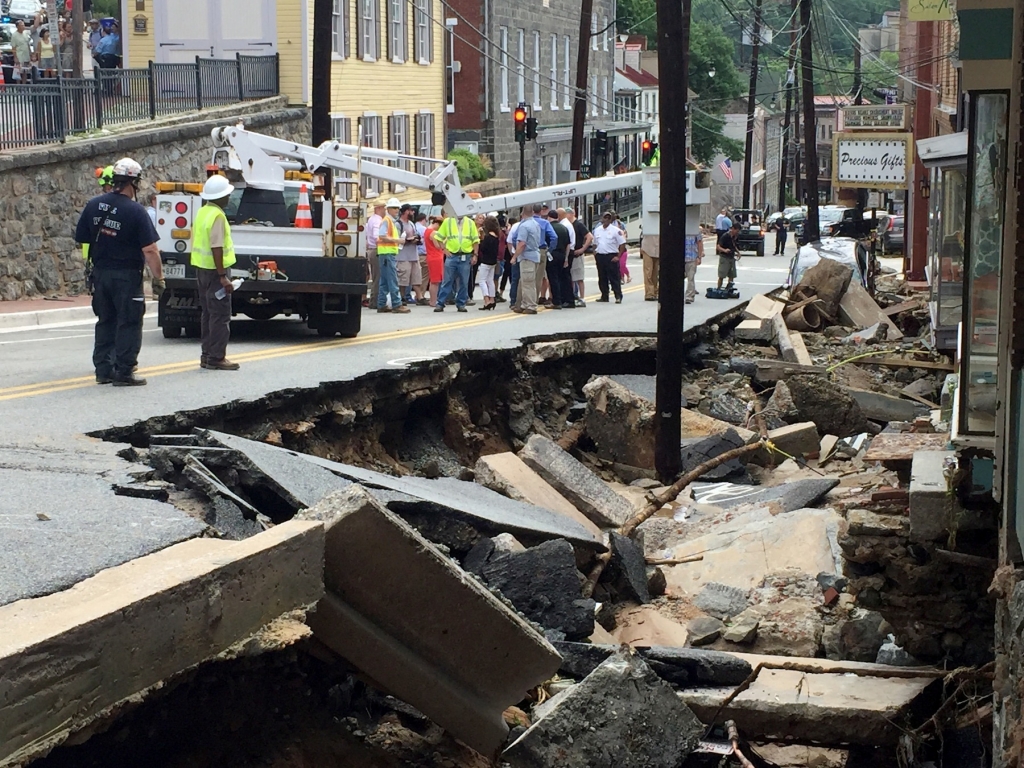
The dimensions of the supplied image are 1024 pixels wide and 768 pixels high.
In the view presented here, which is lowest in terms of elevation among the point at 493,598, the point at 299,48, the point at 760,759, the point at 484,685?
the point at 760,759

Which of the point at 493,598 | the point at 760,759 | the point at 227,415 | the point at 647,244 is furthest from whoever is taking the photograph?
the point at 647,244

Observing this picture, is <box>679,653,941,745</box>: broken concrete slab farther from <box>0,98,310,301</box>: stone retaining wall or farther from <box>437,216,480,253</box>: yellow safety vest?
<box>0,98,310,301</box>: stone retaining wall

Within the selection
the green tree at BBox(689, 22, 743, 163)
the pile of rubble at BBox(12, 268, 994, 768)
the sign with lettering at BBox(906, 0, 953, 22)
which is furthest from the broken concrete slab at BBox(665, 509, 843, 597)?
the green tree at BBox(689, 22, 743, 163)

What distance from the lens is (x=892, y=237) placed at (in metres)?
45.2

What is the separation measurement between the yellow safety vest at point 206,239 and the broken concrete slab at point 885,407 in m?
8.33

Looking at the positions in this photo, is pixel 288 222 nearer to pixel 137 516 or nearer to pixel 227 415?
pixel 227 415

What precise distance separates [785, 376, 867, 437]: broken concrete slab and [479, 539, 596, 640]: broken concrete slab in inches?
334

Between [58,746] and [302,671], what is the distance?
1.80 meters

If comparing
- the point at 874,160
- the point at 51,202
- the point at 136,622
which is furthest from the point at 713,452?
the point at 874,160

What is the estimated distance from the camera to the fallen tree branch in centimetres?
953

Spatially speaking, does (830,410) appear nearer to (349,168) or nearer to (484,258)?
(484,258)

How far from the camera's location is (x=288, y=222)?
1628cm

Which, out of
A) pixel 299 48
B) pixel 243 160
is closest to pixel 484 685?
pixel 243 160

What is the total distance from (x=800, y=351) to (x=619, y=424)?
544 centimetres
